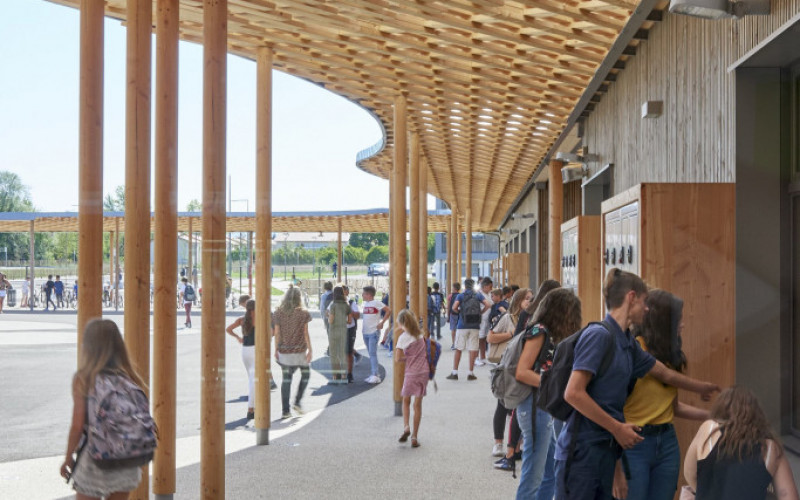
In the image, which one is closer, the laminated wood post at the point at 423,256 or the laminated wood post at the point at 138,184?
the laminated wood post at the point at 138,184

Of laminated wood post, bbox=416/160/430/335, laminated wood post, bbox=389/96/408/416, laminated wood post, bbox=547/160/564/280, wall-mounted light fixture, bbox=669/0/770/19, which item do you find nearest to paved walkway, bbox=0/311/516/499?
laminated wood post, bbox=389/96/408/416

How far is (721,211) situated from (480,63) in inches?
172

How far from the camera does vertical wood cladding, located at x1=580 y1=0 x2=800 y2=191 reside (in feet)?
15.4

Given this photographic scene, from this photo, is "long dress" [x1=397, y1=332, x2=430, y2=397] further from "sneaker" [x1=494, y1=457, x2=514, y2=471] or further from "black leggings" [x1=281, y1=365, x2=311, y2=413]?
"black leggings" [x1=281, y1=365, x2=311, y2=413]

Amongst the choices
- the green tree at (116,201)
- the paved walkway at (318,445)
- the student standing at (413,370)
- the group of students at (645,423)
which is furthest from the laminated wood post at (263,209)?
the group of students at (645,423)

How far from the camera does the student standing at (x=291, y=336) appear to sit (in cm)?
972

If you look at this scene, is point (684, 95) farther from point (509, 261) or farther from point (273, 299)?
point (509, 261)

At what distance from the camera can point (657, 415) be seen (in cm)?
382

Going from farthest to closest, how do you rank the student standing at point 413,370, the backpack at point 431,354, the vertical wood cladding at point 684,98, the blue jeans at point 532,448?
1. the backpack at point 431,354
2. the student standing at point 413,370
3. the blue jeans at point 532,448
4. the vertical wood cladding at point 684,98

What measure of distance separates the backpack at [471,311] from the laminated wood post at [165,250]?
7.32 m

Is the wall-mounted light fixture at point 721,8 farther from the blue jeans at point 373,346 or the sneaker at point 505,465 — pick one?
the blue jeans at point 373,346

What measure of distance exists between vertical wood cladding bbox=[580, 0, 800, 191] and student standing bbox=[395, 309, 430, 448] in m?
2.42

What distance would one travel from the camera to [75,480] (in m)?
4.05

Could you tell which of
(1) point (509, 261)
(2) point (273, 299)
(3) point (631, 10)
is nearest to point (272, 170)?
(2) point (273, 299)
